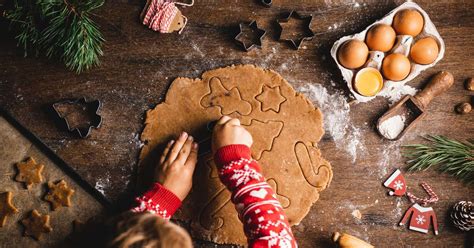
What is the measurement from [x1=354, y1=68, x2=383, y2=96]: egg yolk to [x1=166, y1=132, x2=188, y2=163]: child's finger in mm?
520

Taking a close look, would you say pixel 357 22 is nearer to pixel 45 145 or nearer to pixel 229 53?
pixel 229 53

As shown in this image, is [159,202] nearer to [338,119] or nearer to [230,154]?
[230,154]

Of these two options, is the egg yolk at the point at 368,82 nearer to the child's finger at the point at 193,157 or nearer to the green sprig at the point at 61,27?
the child's finger at the point at 193,157

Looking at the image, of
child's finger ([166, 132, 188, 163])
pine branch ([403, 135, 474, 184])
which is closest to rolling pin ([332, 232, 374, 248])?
pine branch ([403, 135, 474, 184])

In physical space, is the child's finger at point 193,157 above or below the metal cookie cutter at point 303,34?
below

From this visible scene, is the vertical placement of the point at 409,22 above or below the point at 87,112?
above

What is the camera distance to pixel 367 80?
1332 mm

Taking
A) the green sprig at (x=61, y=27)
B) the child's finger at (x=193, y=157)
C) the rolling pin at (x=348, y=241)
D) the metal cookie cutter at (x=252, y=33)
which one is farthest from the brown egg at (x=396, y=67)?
the green sprig at (x=61, y=27)

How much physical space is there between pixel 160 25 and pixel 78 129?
15.5 inches

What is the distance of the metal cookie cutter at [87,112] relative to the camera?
1.36 metres

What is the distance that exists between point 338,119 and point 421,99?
25 centimetres

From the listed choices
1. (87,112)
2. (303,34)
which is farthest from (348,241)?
(87,112)

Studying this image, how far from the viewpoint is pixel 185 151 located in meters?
1.34

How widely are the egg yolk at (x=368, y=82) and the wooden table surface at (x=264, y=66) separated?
0.21 ft
